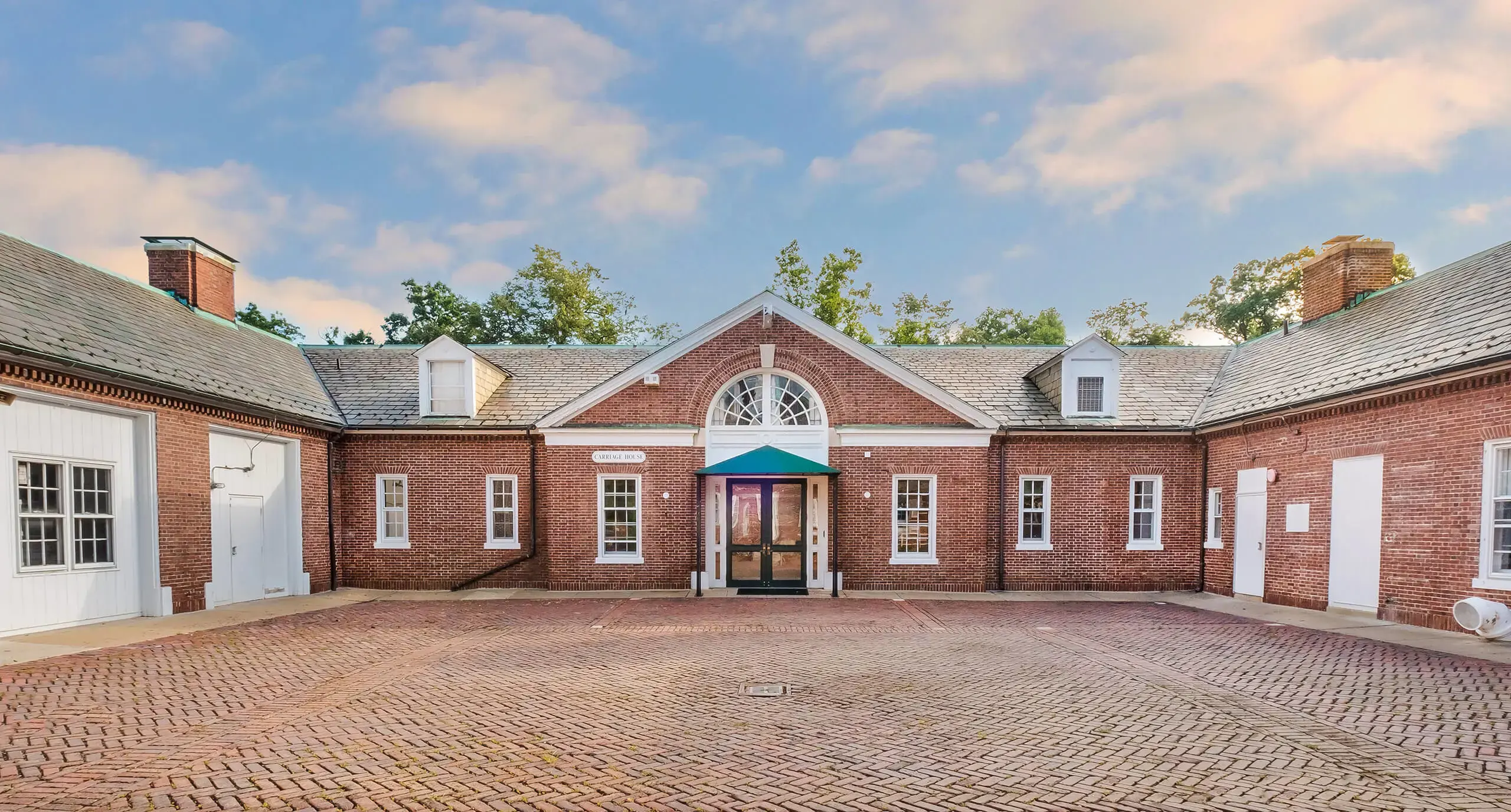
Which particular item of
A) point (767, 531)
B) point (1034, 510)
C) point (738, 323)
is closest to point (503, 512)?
point (767, 531)

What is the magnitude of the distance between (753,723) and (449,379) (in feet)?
45.9

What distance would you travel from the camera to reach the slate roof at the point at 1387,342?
38.8 feet

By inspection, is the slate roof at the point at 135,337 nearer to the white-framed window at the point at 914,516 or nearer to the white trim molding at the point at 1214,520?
the white-framed window at the point at 914,516

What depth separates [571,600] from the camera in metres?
15.4

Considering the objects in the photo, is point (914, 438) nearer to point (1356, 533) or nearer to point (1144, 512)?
point (1144, 512)

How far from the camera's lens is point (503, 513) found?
17547 mm

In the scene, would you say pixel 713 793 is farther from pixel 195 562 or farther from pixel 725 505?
pixel 195 562

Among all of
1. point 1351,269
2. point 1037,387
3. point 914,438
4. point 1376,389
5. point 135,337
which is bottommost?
point 914,438

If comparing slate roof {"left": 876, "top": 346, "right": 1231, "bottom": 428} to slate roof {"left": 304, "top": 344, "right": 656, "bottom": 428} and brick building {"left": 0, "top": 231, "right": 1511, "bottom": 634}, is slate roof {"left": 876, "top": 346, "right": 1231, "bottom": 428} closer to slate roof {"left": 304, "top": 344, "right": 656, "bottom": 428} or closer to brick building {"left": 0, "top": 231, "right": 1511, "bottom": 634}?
brick building {"left": 0, "top": 231, "right": 1511, "bottom": 634}

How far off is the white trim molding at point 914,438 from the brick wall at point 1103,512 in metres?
1.26

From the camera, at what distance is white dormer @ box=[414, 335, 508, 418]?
1783cm

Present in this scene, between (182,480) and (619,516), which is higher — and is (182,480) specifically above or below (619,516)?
above

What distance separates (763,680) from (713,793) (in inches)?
128

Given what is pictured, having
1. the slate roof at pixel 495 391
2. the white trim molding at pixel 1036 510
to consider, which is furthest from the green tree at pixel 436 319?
the white trim molding at pixel 1036 510
